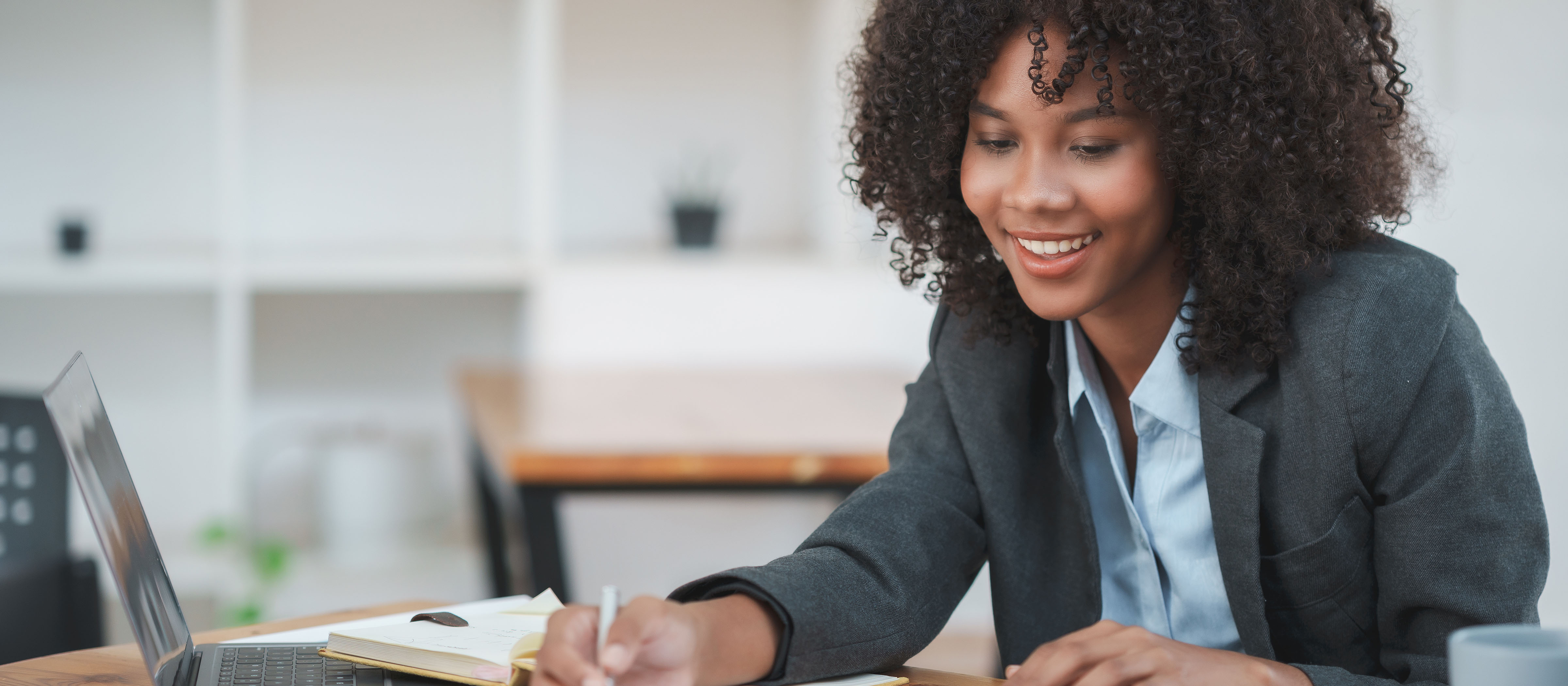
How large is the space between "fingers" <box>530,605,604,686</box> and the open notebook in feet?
0.08

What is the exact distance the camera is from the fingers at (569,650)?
690mm

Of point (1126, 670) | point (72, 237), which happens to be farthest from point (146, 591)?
point (72, 237)

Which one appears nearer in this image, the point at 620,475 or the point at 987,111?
the point at 987,111

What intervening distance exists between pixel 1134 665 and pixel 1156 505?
28 cm

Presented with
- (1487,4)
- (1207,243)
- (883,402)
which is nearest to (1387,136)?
(1207,243)

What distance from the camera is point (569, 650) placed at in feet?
2.29

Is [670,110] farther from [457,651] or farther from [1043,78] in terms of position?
[457,651]

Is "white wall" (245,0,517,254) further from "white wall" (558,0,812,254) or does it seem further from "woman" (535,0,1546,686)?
"woman" (535,0,1546,686)

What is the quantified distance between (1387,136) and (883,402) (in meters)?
1.26

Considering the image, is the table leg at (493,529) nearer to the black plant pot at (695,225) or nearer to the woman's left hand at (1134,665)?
the black plant pot at (695,225)

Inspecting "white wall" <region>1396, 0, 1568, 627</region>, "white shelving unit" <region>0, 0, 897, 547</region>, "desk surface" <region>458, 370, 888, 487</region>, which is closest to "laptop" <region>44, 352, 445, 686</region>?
"desk surface" <region>458, 370, 888, 487</region>

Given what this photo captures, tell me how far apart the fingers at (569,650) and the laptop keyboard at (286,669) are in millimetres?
161

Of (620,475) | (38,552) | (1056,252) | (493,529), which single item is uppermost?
(1056,252)

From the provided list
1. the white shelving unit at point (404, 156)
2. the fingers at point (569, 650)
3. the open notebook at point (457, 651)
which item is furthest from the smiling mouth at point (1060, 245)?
the white shelving unit at point (404, 156)
